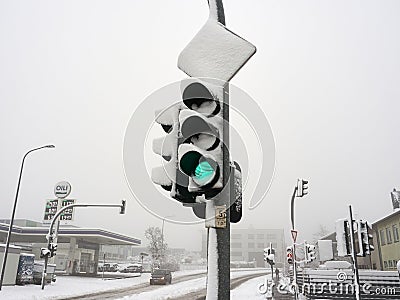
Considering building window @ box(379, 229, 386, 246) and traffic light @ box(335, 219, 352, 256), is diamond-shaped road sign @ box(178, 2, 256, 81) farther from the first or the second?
building window @ box(379, 229, 386, 246)

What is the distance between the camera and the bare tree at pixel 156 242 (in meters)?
60.0

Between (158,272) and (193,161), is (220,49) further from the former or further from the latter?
(158,272)

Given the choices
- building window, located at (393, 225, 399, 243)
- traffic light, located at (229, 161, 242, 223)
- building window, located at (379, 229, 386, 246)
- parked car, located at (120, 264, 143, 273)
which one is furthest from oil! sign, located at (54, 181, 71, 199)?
traffic light, located at (229, 161, 242, 223)

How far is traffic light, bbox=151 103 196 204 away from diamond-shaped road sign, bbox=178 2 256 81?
19.0 inches

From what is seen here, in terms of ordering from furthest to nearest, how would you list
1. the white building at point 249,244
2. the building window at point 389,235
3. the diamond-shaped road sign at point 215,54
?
1. the white building at point 249,244
2. the building window at point 389,235
3. the diamond-shaped road sign at point 215,54

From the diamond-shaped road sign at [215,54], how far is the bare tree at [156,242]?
57.3 m

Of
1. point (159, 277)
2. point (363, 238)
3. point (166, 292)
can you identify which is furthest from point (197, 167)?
point (159, 277)

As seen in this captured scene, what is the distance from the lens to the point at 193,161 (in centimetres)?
302

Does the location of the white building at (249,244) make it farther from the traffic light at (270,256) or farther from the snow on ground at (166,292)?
the traffic light at (270,256)

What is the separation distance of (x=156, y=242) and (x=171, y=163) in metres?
60.4

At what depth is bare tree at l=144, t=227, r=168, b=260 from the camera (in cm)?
6003

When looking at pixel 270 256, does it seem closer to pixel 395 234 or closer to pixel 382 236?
pixel 395 234

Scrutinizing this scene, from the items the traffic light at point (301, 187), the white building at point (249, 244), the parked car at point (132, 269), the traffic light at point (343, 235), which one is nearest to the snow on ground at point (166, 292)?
the traffic light at point (301, 187)

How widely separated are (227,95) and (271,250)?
2274cm
